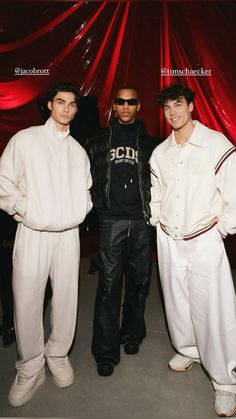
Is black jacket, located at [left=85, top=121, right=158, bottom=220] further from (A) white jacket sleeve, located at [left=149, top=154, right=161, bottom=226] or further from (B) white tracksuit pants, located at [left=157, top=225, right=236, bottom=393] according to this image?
(B) white tracksuit pants, located at [left=157, top=225, right=236, bottom=393]

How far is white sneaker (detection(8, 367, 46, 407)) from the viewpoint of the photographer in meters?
2.09

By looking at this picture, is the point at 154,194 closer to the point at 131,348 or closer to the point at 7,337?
the point at 131,348

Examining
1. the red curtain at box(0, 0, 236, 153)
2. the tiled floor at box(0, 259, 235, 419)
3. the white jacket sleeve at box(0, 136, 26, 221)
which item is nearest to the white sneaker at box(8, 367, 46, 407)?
the tiled floor at box(0, 259, 235, 419)

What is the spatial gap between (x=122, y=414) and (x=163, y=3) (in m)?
3.56

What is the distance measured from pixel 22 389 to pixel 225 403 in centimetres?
110

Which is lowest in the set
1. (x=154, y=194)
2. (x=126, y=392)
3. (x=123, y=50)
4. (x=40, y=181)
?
(x=126, y=392)

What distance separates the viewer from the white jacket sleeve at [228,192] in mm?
1960

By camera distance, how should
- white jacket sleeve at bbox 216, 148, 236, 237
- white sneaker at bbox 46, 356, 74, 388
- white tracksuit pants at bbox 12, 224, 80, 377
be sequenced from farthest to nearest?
1. white sneaker at bbox 46, 356, 74, 388
2. white tracksuit pants at bbox 12, 224, 80, 377
3. white jacket sleeve at bbox 216, 148, 236, 237

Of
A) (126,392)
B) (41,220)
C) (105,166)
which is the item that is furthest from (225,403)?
(105,166)

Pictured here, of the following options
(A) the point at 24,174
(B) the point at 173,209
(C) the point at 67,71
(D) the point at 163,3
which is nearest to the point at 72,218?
(A) the point at 24,174

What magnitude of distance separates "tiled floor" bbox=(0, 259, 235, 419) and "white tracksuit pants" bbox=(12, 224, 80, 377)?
0.11 metres

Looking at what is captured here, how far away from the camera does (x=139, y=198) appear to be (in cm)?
Answer: 236

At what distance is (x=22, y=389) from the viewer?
2.13 meters

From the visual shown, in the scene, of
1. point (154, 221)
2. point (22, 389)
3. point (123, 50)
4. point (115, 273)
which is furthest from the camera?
point (123, 50)
